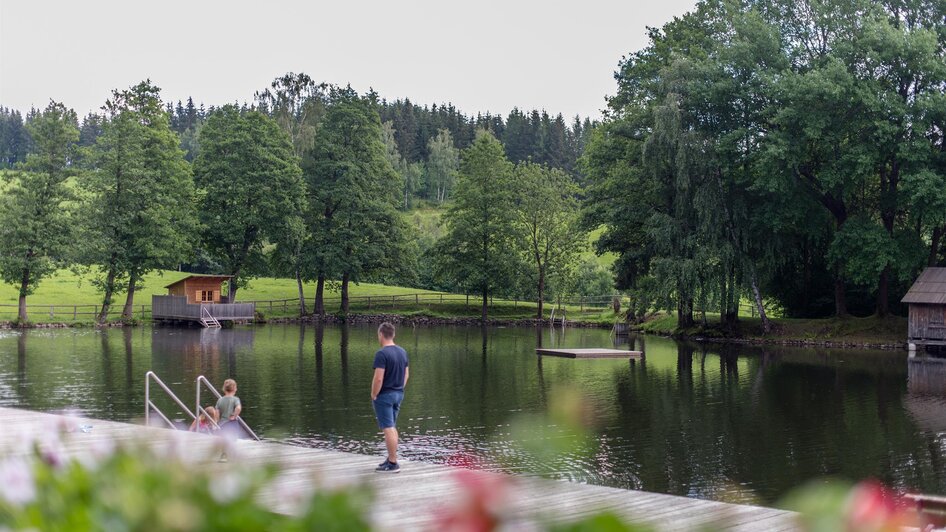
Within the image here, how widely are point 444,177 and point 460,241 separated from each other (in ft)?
213

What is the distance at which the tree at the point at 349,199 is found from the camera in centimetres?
6844

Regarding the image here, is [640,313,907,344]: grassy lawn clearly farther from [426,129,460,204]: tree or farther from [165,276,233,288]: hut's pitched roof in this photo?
[426,129,460,204]: tree

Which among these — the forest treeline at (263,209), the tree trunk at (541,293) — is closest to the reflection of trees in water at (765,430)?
the forest treeline at (263,209)

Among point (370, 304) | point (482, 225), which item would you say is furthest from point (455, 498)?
point (370, 304)

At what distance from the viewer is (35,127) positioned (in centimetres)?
5644

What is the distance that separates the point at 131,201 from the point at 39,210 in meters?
5.84

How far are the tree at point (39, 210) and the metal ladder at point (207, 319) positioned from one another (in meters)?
9.04

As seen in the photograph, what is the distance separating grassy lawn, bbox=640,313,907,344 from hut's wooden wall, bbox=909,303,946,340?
1.81 metres

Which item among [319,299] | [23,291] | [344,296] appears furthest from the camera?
[344,296]

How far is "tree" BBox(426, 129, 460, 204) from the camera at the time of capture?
136 m

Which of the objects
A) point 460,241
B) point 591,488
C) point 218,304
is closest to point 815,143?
point 460,241

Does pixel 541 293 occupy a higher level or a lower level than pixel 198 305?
higher

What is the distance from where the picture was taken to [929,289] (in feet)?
149

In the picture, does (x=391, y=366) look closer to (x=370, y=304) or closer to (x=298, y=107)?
(x=370, y=304)
